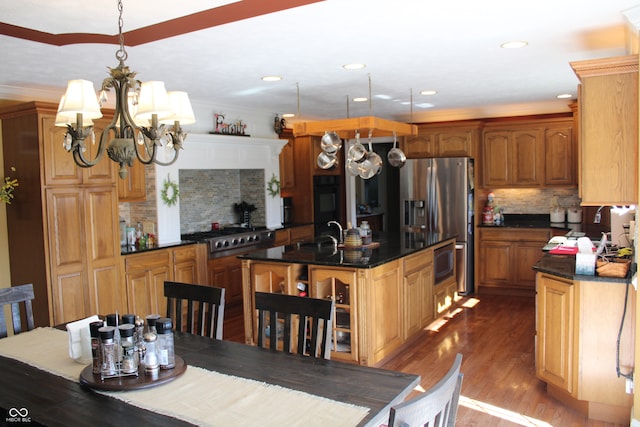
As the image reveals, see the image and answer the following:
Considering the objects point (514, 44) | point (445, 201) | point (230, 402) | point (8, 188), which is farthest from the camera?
point (445, 201)

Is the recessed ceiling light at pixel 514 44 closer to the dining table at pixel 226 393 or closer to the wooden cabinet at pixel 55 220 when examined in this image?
the dining table at pixel 226 393

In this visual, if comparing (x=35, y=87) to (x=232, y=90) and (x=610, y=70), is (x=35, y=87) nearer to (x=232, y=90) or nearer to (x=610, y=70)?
(x=232, y=90)

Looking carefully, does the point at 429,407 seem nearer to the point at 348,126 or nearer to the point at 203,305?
the point at 203,305

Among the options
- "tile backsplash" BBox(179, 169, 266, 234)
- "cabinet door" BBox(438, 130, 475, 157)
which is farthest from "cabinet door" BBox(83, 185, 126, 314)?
"cabinet door" BBox(438, 130, 475, 157)

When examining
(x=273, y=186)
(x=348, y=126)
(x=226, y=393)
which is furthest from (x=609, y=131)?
(x=273, y=186)

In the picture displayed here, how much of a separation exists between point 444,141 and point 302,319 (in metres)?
5.08

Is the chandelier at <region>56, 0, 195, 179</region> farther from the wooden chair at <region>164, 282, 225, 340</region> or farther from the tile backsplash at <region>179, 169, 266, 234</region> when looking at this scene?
the tile backsplash at <region>179, 169, 266, 234</region>

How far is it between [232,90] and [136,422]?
3952mm

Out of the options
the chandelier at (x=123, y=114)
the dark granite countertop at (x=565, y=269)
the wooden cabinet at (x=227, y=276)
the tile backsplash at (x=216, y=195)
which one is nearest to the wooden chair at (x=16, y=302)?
the chandelier at (x=123, y=114)

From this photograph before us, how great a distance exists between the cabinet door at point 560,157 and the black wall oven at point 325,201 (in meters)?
3.05

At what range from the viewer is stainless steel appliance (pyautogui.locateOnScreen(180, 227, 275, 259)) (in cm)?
614

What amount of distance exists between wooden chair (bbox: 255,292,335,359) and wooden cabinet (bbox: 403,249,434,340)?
224 centimetres

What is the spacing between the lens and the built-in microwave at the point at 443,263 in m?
5.62

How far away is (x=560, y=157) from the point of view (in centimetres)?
679
